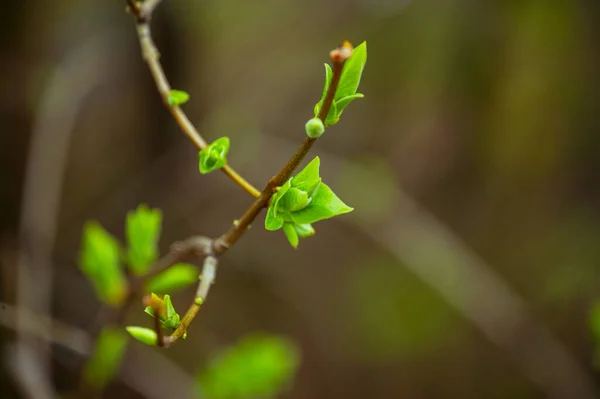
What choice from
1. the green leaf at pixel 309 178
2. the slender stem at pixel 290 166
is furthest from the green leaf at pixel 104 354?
the green leaf at pixel 309 178

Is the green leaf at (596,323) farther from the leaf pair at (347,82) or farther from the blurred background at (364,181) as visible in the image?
the leaf pair at (347,82)

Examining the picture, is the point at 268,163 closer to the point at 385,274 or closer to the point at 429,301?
the point at 385,274

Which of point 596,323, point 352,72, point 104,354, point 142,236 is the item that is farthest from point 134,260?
point 596,323

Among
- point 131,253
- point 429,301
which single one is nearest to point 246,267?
point 429,301

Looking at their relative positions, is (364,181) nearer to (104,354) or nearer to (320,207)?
(104,354)

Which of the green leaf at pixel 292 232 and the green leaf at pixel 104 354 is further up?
the green leaf at pixel 292 232

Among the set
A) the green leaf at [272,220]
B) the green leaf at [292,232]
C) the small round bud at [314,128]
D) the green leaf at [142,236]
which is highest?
the small round bud at [314,128]
